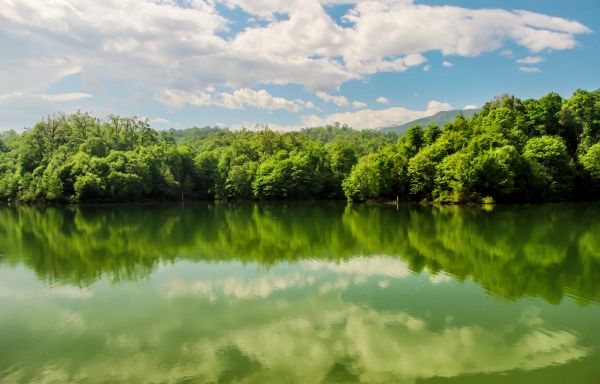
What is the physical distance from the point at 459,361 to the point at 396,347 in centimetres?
160

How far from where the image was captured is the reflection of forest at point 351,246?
19.3m

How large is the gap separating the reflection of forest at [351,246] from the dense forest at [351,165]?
21.4 m

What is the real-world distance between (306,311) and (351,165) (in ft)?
236

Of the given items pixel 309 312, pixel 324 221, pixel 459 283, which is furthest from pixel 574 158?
pixel 309 312

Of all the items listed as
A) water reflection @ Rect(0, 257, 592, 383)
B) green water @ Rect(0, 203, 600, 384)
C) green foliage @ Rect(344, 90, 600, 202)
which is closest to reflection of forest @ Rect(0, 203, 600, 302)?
green water @ Rect(0, 203, 600, 384)

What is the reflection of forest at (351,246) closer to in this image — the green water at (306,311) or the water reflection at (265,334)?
the green water at (306,311)

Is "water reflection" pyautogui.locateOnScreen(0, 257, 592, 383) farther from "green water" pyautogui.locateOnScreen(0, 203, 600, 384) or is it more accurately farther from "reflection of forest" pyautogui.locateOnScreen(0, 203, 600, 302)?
"reflection of forest" pyautogui.locateOnScreen(0, 203, 600, 302)

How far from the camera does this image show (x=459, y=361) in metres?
10.4

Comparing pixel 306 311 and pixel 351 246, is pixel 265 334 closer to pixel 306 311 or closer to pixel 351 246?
pixel 306 311

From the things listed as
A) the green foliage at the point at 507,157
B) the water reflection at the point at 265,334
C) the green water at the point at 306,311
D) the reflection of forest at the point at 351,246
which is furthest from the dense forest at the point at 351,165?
the water reflection at the point at 265,334

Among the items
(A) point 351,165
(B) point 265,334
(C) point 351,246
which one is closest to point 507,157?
(A) point 351,165

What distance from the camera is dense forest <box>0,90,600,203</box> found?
205 feet

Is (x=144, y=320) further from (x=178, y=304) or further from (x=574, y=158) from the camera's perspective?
(x=574, y=158)

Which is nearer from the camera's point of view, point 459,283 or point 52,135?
point 459,283
